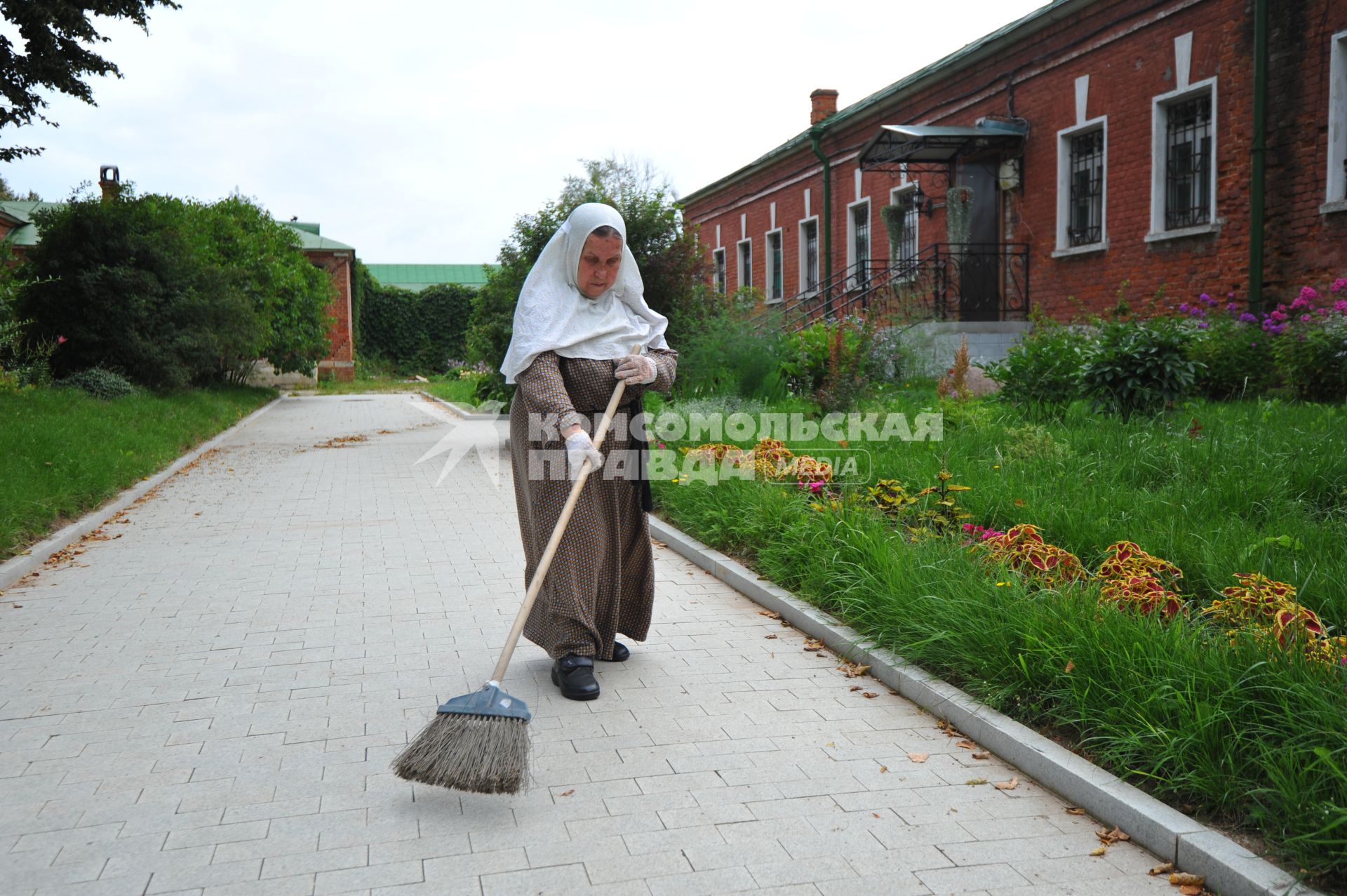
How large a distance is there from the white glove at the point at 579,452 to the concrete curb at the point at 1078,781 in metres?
1.53

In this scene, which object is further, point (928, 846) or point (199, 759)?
point (199, 759)

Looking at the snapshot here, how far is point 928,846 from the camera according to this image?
2.96 m

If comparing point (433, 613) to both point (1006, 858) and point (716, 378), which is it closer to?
point (1006, 858)

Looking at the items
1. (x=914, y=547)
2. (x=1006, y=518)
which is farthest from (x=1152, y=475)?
(x=914, y=547)

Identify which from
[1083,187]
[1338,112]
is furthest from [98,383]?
[1338,112]

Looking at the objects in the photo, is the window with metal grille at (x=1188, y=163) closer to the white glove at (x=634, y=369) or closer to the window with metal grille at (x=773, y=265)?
the white glove at (x=634, y=369)

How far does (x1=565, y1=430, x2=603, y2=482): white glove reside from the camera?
13.2ft

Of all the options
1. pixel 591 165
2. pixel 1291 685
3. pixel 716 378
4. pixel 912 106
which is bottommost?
pixel 1291 685

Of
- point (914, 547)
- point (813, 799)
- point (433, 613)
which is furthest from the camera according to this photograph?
point (433, 613)

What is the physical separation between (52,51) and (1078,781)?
474 inches

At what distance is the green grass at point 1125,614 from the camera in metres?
2.88

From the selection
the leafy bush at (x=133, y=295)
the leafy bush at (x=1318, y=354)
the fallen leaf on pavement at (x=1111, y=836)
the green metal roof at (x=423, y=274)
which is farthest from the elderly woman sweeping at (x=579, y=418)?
the green metal roof at (x=423, y=274)

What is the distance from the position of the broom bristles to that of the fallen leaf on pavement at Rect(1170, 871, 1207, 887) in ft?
5.94

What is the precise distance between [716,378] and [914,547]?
6.64 meters
